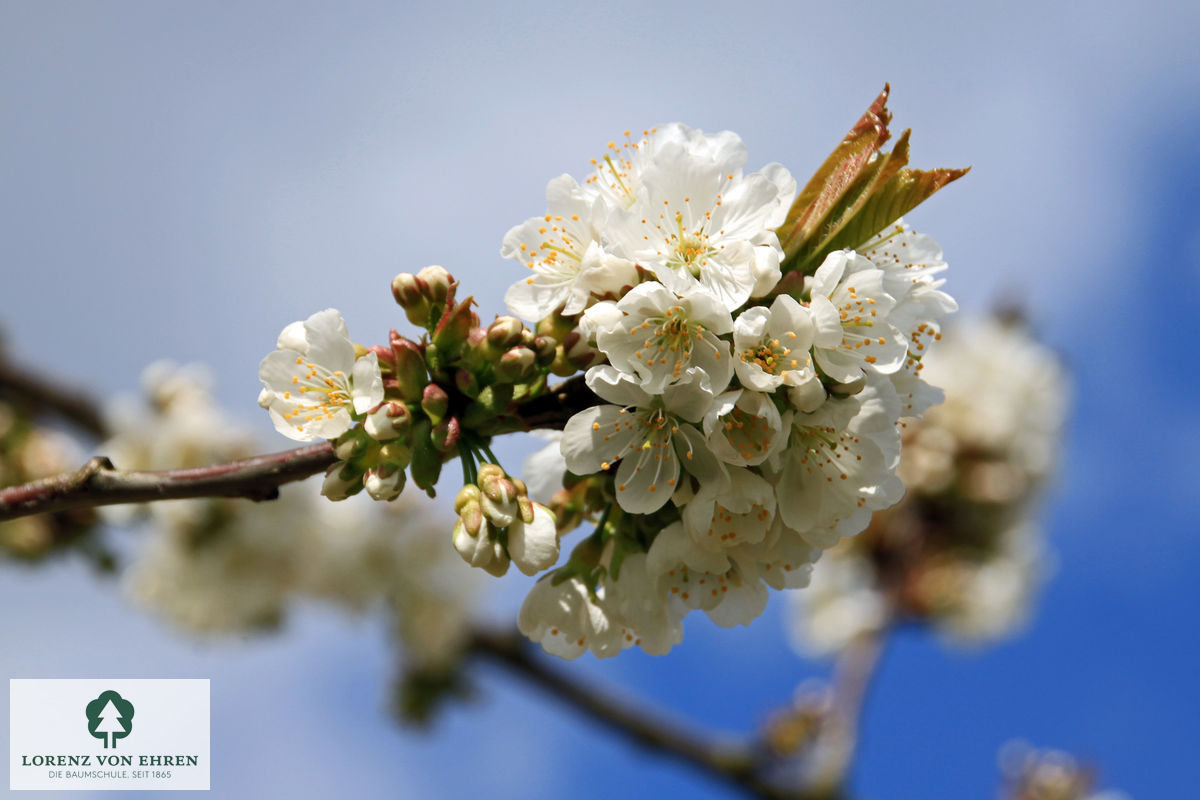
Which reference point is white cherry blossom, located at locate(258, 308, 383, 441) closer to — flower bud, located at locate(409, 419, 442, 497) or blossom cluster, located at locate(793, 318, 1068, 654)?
flower bud, located at locate(409, 419, 442, 497)

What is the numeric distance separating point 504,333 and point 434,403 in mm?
181

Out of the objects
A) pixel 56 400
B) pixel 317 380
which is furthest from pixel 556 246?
pixel 56 400

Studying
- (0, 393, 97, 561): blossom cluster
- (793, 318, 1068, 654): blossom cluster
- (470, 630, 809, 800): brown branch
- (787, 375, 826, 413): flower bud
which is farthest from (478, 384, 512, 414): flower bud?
(793, 318, 1068, 654): blossom cluster

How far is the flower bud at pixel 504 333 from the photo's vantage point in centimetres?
170

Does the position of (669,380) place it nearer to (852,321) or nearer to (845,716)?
(852,321)

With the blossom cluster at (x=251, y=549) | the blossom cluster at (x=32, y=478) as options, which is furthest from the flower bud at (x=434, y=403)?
the blossom cluster at (x=32, y=478)

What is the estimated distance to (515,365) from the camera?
5.53 feet

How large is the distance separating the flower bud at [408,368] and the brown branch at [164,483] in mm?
172

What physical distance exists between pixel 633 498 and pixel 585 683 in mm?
6132

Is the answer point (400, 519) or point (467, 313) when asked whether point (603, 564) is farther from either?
point (400, 519)

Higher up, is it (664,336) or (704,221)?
(704,221)

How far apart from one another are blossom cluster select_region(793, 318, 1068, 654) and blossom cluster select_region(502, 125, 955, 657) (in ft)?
20.9

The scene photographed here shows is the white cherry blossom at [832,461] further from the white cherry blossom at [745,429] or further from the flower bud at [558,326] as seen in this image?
the flower bud at [558,326]

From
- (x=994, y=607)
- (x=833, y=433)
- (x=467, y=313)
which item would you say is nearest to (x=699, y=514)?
(x=833, y=433)
